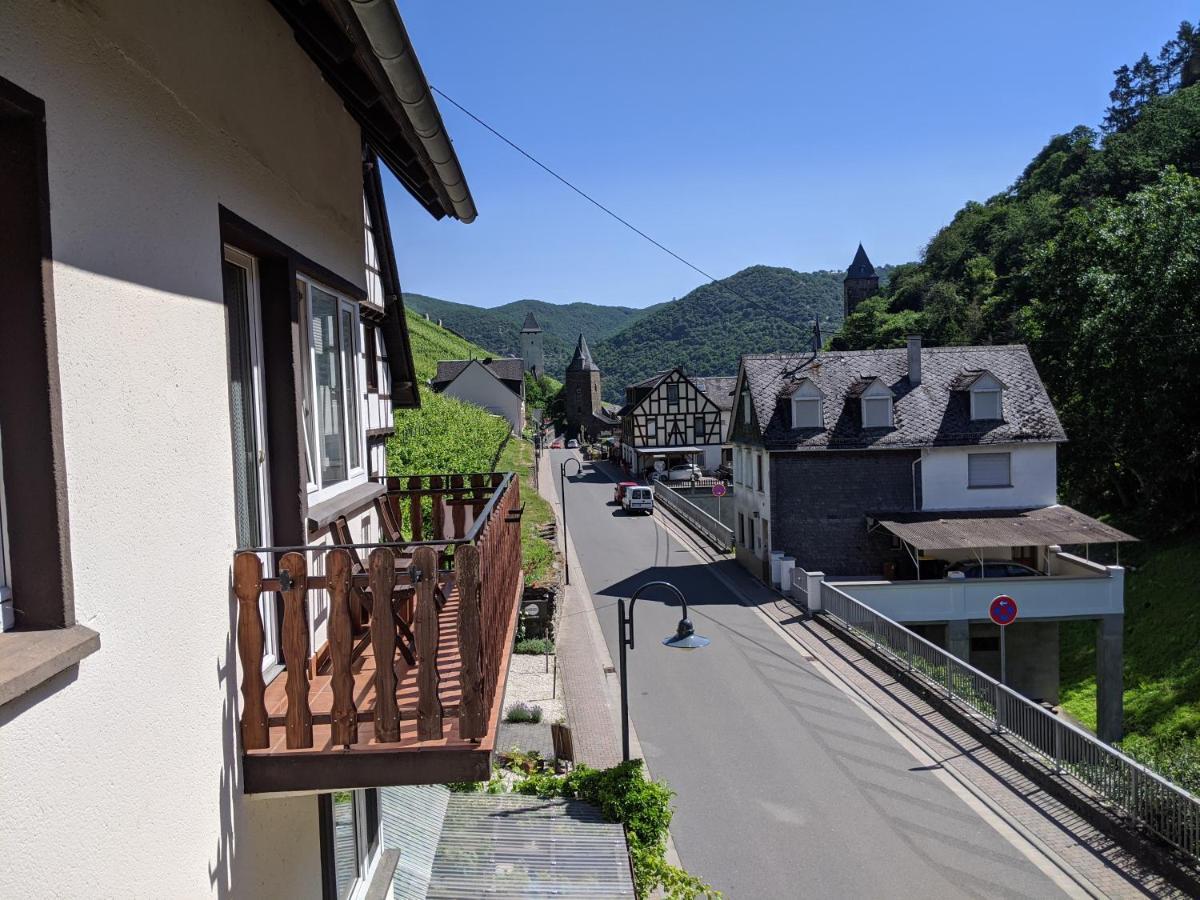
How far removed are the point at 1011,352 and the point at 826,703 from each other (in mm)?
18305

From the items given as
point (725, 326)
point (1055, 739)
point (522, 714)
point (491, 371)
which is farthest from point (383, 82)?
point (725, 326)

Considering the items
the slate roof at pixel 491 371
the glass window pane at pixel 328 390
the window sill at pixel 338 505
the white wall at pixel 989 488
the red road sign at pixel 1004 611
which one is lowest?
the red road sign at pixel 1004 611

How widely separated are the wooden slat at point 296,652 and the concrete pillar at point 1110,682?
25394 millimetres

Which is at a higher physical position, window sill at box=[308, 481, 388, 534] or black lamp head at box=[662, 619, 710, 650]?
window sill at box=[308, 481, 388, 534]

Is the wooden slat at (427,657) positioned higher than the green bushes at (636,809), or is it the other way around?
the wooden slat at (427,657)

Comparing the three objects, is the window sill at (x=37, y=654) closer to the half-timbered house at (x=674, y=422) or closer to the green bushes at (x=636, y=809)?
the green bushes at (x=636, y=809)

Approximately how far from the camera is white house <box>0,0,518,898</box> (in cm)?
217

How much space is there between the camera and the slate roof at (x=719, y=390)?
217ft

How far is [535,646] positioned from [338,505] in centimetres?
1793

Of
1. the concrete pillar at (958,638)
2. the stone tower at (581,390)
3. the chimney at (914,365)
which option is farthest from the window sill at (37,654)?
the stone tower at (581,390)

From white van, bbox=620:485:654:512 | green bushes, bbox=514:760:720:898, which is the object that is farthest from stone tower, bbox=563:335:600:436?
green bushes, bbox=514:760:720:898

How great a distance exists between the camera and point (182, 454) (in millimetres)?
3014

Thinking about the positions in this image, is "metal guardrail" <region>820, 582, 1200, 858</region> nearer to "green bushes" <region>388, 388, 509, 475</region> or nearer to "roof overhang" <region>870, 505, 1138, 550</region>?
"roof overhang" <region>870, 505, 1138, 550</region>

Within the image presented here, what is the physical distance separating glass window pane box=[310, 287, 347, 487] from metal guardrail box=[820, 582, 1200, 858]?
11.4 meters
